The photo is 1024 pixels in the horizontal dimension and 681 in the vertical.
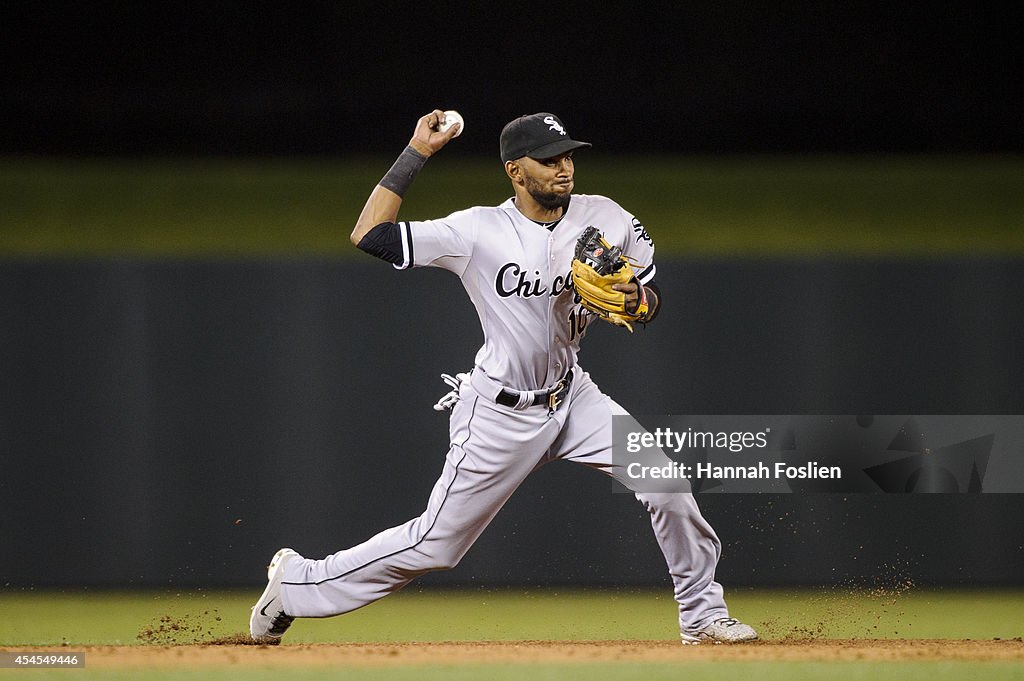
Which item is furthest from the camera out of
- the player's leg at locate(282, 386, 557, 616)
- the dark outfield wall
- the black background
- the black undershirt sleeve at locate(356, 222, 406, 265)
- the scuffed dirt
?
the black background

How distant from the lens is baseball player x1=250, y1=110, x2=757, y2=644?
400 centimetres

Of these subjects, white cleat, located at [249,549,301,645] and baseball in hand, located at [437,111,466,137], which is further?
white cleat, located at [249,549,301,645]

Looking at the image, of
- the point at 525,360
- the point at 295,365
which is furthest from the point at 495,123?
the point at 525,360

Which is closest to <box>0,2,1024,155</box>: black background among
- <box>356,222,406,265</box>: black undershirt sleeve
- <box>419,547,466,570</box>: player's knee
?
<box>356,222,406,265</box>: black undershirt sleeve

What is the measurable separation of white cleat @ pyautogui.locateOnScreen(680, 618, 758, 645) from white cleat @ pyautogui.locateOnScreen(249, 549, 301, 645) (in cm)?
133

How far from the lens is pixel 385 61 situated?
23.1 feet

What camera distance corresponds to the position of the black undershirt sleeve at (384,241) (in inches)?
154

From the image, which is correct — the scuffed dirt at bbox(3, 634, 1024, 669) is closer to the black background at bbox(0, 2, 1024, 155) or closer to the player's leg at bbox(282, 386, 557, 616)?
the player's leg at bbox(282, 386, 557, 616)

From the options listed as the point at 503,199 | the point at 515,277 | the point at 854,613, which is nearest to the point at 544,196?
the point at 515,277

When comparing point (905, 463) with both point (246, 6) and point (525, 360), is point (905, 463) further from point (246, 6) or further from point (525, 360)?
point (246, 6)

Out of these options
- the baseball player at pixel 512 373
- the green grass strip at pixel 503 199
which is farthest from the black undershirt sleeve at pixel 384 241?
the green grass strip at pixel 503 199

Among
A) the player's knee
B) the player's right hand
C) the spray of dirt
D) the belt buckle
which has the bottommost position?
the spray of dirt

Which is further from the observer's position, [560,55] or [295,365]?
[560,55]

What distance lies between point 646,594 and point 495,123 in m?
2.63
